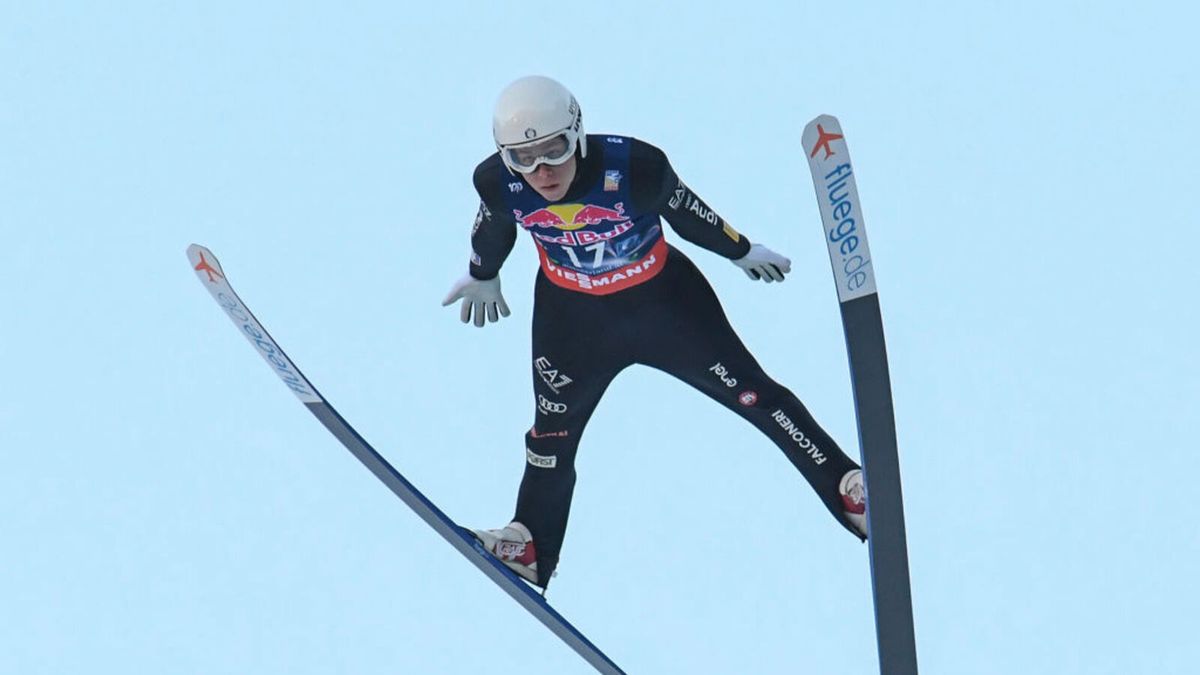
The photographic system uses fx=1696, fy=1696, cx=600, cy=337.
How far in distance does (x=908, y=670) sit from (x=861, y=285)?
1.22m

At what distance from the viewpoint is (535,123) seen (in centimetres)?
465

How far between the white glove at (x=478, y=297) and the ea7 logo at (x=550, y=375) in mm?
237

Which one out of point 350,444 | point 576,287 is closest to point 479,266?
point 576,287

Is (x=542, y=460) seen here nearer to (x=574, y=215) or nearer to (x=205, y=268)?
(x=574, y=215)

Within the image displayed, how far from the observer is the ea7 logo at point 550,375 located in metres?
5.32

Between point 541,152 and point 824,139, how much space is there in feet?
2.90

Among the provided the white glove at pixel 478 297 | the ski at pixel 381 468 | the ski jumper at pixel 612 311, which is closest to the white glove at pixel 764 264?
the ski jumper at pixel 612 311

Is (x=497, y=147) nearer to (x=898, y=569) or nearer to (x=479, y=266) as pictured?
(x=479, y=266)

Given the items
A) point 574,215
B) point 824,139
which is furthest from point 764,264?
point 824,139

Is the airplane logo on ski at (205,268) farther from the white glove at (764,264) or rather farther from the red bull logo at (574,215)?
the white glove at (764,264)

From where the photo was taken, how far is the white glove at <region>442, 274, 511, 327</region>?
5422 mm

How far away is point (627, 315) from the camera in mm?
5223

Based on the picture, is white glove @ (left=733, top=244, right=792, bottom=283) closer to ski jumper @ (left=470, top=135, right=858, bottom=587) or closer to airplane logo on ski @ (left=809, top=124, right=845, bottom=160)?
ski jumper @ (left=470, top=135, right=858, bottom=587)

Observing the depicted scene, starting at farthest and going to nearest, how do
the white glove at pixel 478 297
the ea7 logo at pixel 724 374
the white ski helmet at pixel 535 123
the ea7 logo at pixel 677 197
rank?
the white glove at pixel 478 297
the ea7 logo at pixel 724 374
the ea7 logo at pixel 677 197
the white ski helmet at pixel 535 123
